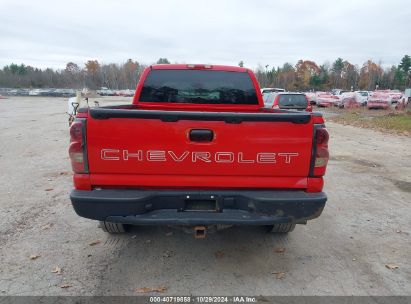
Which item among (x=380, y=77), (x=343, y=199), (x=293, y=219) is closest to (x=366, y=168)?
(x=343, y=199)

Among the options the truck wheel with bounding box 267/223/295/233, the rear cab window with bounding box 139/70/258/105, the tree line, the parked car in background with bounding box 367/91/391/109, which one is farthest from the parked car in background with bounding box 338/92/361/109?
the tree line

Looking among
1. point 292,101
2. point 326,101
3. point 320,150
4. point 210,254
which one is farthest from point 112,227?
point 326,101

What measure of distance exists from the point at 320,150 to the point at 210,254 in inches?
68.8

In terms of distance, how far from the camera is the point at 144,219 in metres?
3.11

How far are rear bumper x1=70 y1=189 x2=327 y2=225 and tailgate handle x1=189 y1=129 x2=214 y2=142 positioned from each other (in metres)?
0.51

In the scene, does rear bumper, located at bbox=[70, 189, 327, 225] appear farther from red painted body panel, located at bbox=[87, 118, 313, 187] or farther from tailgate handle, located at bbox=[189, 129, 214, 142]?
tailgate handle, located at bbox=[189, 129, 214, 142]

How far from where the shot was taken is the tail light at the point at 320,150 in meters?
3.16

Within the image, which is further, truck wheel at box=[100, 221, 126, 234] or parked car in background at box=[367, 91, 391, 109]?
parked car in background at box=[367, 91, 391, 109]

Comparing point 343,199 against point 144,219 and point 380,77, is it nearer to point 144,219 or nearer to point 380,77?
point 144,219

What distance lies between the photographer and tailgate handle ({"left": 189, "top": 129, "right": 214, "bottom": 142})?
309 cm

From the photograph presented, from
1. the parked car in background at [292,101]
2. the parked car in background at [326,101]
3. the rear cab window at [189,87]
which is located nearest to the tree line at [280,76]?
the parked car in background at [326,101]

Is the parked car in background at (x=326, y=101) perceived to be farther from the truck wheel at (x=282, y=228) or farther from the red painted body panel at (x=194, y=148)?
the red painted body panel at (x=194, y=148)

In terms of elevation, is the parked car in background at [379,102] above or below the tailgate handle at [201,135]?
below

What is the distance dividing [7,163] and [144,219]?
663 cm
